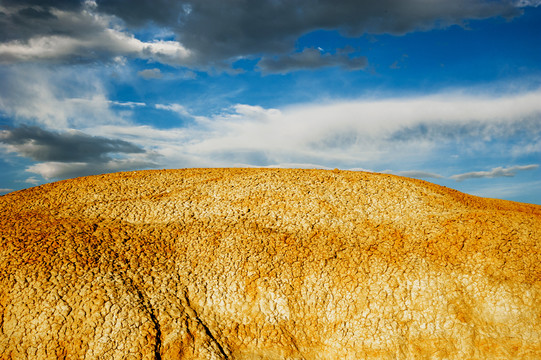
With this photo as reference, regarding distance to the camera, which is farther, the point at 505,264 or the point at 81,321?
the point at 505,264

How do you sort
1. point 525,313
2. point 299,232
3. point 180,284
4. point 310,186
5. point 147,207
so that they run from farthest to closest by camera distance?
point 310,186 < point 147,207 < point 299,232 < point 180,284 < point 525,313

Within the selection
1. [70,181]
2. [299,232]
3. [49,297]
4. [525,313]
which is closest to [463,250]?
[525,313]

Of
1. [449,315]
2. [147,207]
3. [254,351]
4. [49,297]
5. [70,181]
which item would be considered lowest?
[254,351]

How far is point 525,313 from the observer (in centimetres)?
1383

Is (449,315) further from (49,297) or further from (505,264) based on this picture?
(49,297)

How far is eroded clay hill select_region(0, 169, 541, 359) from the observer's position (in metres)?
12.9

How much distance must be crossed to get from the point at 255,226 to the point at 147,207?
17.6 ft

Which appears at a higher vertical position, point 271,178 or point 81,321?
point 271,178

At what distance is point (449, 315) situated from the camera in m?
13.9

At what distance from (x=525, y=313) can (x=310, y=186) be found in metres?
10.3

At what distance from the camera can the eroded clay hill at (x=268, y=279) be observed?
1291 cm

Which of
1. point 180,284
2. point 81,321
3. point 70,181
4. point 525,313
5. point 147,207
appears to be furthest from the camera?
point 70,181

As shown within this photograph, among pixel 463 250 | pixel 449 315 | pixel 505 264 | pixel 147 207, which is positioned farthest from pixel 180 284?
pixel 505 264

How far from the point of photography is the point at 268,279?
48.6 feet
